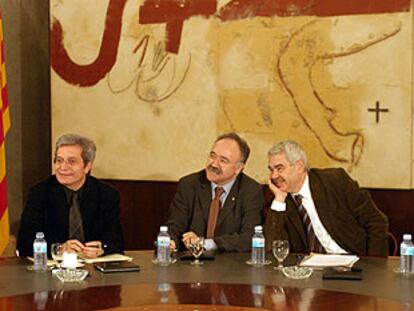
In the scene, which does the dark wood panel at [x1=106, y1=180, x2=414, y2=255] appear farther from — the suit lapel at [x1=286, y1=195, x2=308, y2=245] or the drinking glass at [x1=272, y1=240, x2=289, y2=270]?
the drinking glass at [x1=272, y1=240, x2=289, y2=270]

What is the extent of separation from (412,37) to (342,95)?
0.60 m

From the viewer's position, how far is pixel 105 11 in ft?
20.6

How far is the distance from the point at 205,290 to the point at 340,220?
1361 millimetres

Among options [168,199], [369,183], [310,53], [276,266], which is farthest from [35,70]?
[276,266]

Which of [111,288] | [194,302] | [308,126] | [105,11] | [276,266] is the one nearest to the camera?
[194,302]

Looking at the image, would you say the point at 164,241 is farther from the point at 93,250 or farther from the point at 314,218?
the point at 314,218

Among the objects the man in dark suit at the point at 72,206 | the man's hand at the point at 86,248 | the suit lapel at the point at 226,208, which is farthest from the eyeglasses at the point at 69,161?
the suit lapel at the point at 226,208

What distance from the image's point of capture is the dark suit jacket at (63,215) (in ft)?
14.4

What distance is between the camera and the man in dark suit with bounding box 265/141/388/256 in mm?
4398

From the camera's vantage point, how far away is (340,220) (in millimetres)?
4426

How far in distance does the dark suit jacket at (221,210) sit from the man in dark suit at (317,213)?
17 cm

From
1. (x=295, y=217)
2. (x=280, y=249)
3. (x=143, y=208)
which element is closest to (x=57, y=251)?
(x=280, y=249)

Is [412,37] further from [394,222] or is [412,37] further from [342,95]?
[394,222]

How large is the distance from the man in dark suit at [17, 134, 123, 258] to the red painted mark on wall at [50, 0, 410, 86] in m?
1.87
